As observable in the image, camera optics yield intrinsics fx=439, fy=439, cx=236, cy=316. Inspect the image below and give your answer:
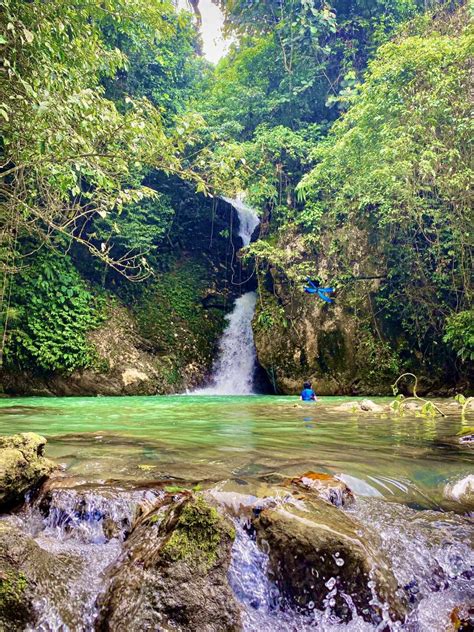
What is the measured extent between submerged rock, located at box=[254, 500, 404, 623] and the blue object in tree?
10.2 m

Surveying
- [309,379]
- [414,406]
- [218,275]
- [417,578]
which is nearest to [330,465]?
[417,578]

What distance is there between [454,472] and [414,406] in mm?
5272

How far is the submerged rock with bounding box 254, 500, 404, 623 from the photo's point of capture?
228cm

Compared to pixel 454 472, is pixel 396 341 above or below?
above

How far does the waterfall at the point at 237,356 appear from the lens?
14.0 metres

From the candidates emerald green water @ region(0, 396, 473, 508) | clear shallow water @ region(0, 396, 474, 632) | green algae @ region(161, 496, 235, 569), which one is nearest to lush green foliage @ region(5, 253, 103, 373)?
emerald green water @ region(0, 396, 473, 508)

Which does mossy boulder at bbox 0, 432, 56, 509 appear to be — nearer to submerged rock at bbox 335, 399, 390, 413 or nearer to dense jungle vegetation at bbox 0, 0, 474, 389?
dense jungle vegetation at bbox 0, 0, 474, 389

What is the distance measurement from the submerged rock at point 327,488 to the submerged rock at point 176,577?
0.74 m

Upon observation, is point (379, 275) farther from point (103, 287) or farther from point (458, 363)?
point (103, 287)

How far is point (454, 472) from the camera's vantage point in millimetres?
3553

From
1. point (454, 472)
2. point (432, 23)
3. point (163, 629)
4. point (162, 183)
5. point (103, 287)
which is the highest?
point (432, 23)

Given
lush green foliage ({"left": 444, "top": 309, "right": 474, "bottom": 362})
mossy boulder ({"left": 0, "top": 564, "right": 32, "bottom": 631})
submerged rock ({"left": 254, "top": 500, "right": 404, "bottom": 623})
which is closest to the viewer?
mossy boulder ({"left": 0, "top": 564, "right": 32, "bottom": 631})

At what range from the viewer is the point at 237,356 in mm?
14711

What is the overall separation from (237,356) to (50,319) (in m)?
5.92
